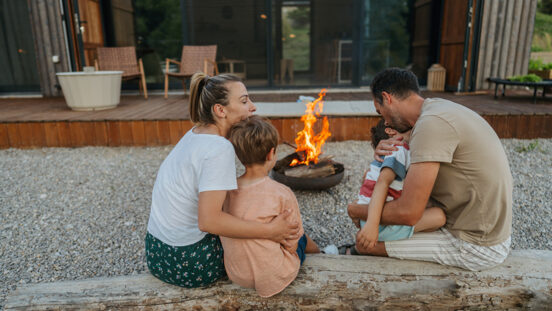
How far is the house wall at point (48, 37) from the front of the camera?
5.91 meters

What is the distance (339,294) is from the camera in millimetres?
1415

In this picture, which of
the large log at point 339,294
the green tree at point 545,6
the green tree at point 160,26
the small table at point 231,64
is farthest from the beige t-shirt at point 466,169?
the green tree at point 545,6

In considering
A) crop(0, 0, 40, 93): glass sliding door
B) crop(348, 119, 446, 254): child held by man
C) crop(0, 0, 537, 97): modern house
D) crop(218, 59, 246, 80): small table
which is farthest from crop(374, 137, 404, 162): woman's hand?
crop(0, 0, 40, 93): glass sliding door

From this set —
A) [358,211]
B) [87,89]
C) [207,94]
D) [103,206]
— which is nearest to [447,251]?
[358,211]

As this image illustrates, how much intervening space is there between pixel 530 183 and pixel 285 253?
279 centimetres

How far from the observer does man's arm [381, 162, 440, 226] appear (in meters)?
1.36

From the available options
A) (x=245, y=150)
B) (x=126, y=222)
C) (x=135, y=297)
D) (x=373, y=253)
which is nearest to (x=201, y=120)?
(x=245, y=150)

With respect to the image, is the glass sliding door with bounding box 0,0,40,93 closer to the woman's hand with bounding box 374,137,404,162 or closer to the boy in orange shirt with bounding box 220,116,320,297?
the boy in orange shirt with bounding box 220,116,320,297

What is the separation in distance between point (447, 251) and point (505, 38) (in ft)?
19.2

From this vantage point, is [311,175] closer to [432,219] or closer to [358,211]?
[358,211]

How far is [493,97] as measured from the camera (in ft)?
18.4

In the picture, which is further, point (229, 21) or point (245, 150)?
point (229, 21)

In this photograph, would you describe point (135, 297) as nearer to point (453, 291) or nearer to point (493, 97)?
point (453, 291)

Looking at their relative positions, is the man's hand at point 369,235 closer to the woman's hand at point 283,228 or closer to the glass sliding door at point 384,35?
the woman's hand at point 283,228
